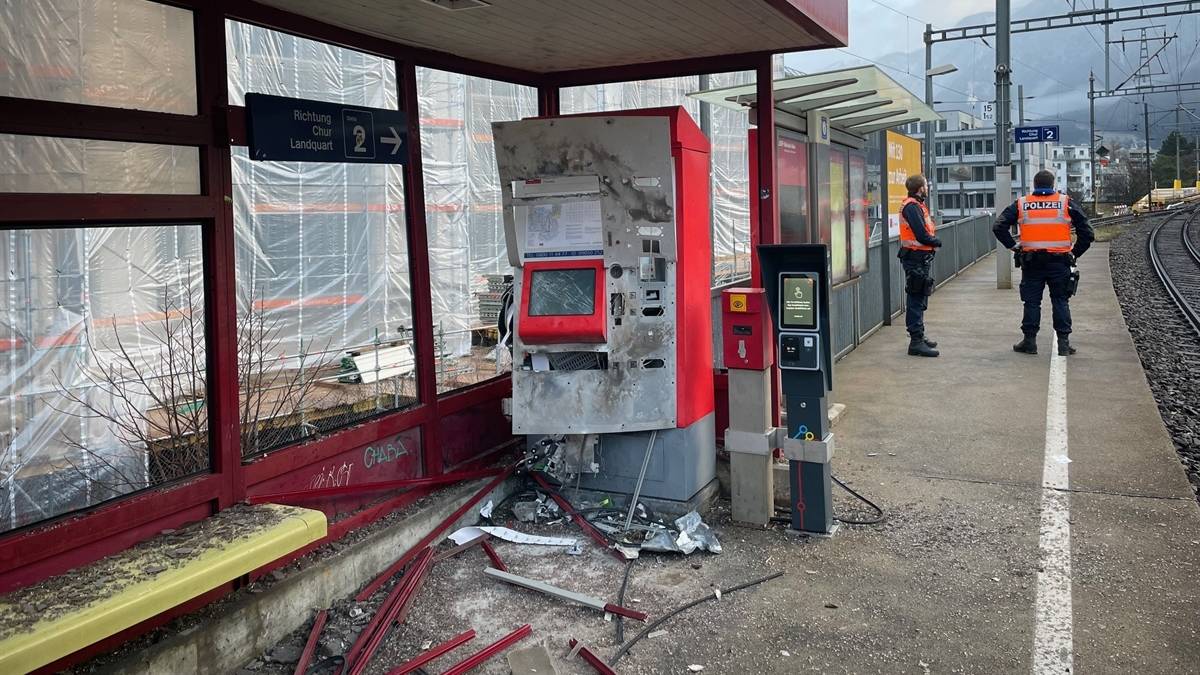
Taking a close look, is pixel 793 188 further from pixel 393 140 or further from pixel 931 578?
pixel 931 578

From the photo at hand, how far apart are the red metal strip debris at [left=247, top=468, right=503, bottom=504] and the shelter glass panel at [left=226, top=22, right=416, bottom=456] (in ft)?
0.82

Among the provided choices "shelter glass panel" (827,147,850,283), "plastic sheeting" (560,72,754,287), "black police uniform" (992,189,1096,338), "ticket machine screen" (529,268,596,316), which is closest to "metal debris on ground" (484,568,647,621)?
"ticket machine screen" (529,268,596,316)

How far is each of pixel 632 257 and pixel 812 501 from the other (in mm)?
1646

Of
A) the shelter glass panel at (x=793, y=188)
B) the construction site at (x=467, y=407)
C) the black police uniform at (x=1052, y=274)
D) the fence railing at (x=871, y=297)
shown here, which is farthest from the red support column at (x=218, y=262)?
the black police uniform at (x=1052, y=274)

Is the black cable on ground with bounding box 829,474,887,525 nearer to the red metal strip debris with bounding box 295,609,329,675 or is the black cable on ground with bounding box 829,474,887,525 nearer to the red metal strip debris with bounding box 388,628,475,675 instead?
the red metal strip debris with bounding box 388,628,475,675

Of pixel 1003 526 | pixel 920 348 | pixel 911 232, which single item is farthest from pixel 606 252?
pixel 920 348

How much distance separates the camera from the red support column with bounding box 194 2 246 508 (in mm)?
4125

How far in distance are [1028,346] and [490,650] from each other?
8128mm

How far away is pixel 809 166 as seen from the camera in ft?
29.0

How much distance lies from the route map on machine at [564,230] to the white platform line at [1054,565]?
9.11 ft

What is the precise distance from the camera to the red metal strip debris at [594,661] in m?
3.84

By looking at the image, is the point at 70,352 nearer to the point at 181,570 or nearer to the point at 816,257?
the point at 181,570

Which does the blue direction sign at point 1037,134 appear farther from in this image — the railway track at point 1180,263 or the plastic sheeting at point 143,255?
the plastic sheeting at point 143,255

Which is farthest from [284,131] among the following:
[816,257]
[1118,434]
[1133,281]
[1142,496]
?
[1133,281]
